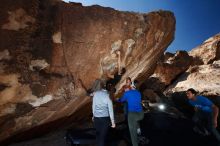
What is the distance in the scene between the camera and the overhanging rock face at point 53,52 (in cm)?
536

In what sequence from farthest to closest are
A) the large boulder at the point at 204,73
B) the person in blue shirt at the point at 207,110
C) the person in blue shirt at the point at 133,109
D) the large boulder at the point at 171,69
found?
the large boulder at the point at 171,69, the large boulder at the point at 204,73, the person in blue shirt at the point at 207,110, the person in blue shirt at the point at 133,109

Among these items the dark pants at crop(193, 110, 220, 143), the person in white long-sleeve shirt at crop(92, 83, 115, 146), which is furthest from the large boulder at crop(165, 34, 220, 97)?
the person in white long-sleeve shirt at crop(92, 83, 115, 146)

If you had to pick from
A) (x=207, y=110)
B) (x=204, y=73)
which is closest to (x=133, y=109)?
(x=207, y=110)

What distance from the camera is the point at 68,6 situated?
5.93m

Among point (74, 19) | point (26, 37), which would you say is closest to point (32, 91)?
point (26, 37)

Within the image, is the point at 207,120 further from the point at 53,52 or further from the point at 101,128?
the point at 53,52

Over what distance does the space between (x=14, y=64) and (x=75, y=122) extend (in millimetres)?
3289

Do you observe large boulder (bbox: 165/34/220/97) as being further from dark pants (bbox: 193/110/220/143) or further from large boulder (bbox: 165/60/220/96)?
dark pants (bbox: 193/110/220/143)

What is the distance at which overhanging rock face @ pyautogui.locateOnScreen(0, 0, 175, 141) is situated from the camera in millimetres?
5363

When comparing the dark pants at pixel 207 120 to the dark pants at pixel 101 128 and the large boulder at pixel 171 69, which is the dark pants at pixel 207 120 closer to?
the dark pants at pixel 101 128

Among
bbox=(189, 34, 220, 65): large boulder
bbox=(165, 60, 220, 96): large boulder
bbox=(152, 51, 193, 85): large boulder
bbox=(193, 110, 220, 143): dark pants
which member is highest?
bbox=(189, 34, 220, 65): large boulder

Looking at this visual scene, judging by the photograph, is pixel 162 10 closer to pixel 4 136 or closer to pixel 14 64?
pixel 14 64

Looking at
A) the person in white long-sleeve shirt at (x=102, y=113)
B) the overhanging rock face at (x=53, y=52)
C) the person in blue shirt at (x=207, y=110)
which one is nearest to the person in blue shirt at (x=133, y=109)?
the person in white long-sleeve shirt at (x=102, y=113)

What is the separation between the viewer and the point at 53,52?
5.76 meters
